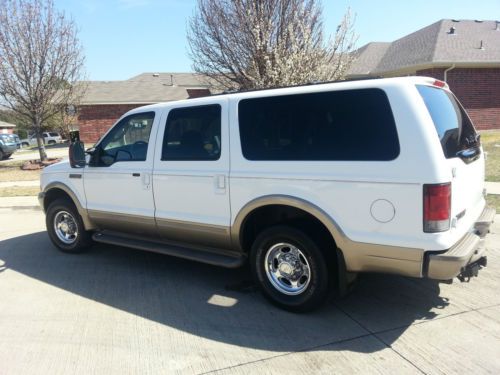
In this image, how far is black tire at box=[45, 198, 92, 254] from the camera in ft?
19.1

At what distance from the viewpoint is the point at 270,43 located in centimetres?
1171

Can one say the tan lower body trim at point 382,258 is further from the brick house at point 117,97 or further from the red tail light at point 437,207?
the brick house at point 117,97

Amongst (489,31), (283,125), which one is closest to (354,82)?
(283,125)

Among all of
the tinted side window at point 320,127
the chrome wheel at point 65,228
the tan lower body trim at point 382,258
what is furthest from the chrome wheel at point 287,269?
the chrome wheel at point 65,228

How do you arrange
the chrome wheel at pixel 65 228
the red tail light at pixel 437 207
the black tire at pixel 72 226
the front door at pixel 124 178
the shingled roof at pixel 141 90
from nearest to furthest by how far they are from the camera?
the red tail light at pixel 437 207 → the front door at pixel 124 178 → the black tire at pixel 72 226 → the chrome wheel at pixel 65 228 → the shingled roof at pixel 141 90

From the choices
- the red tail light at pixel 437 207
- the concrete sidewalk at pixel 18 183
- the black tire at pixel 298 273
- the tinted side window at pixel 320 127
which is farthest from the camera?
the concrete sidewalk at pixel 18 183

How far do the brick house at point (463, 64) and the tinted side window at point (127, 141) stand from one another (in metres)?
15.0

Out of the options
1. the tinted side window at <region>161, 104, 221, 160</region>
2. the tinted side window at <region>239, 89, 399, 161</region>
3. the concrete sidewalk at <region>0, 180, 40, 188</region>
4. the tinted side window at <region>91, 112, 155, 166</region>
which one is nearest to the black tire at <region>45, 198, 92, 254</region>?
the tinted side window at <region>91, 112, 155, 166</region>

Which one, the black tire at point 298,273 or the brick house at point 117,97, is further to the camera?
the brick house at point 117,97

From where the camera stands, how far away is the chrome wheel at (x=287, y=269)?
3.93 metres

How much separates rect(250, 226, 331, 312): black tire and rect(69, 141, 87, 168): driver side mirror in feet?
8.76

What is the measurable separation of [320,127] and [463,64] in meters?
16.5

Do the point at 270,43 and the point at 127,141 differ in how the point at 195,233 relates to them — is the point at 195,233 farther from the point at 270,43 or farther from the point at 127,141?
the point at 270,43

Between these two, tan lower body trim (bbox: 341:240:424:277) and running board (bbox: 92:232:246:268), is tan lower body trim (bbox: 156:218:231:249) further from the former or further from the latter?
tan lower body trim (bbox: 341:240:424:277)
